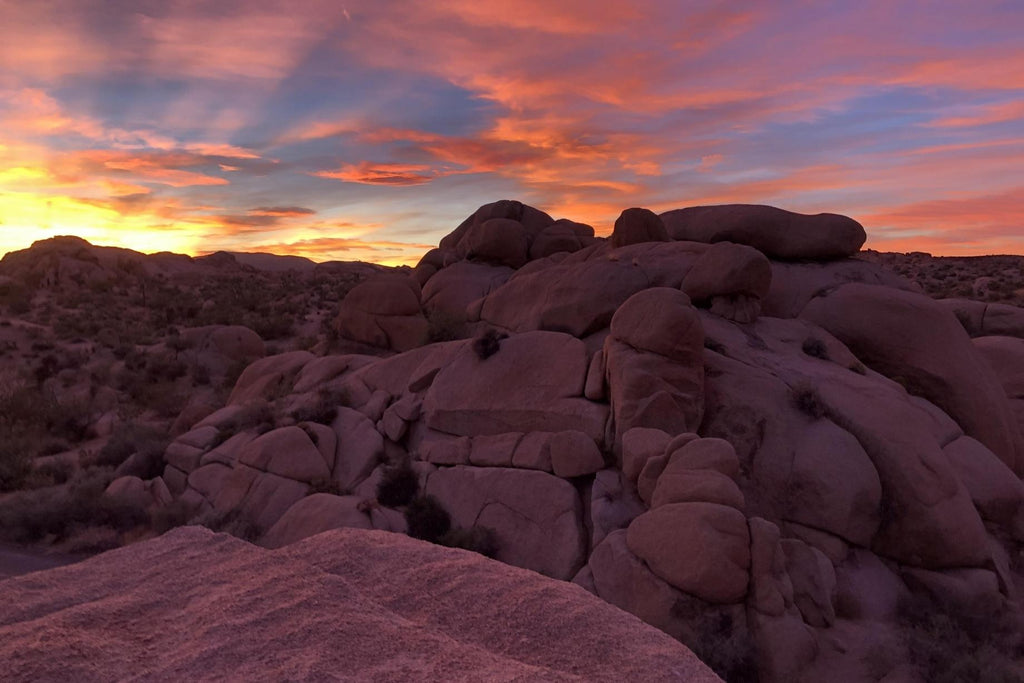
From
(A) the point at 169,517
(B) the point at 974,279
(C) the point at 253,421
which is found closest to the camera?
(A) the point at 169,517

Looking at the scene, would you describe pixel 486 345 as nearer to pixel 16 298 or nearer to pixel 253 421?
pixel 253 421

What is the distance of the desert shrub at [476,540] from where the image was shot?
11.0 meters

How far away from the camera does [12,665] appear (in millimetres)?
3283

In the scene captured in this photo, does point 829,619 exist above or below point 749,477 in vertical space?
below

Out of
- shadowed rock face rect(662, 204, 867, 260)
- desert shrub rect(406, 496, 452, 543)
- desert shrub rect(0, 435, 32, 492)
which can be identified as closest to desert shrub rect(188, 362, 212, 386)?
desert shrub rect(0, 435, 32, 492)

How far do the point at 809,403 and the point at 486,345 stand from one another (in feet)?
22.5

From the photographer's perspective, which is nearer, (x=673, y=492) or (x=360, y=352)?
(x=673, y=492)

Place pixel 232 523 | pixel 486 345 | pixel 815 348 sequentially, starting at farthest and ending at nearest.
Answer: pixel 486 345 → pixel 815 348 → pixel 232 523

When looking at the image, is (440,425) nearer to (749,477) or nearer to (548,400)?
(548,400)

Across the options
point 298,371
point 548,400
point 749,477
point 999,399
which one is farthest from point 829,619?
point 298,371

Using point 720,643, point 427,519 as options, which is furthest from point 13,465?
point 720,643

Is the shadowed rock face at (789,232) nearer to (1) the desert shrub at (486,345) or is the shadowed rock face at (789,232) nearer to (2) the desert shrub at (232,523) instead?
(1) the desert shrub at (486,345)

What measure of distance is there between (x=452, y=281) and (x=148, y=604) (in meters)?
22.1

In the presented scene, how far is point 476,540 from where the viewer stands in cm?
1100
